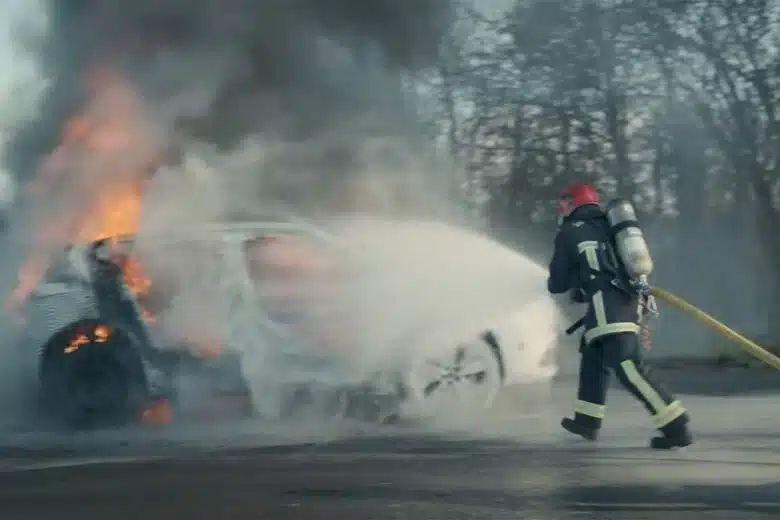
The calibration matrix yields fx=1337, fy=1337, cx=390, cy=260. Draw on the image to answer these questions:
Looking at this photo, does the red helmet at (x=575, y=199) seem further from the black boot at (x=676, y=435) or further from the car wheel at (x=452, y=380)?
the car wheel at (x=452, y=380)

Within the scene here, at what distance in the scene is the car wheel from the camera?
9484 millimetres

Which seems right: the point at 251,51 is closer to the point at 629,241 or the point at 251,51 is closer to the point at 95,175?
the point at 95,175

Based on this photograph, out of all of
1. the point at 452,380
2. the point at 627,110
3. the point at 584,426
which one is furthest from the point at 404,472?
the point at 627,110

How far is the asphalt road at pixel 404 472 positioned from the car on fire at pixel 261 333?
0.93ft

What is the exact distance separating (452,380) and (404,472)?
2.31m

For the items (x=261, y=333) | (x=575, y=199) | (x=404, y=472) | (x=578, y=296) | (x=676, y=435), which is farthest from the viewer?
(x=261, y=333)

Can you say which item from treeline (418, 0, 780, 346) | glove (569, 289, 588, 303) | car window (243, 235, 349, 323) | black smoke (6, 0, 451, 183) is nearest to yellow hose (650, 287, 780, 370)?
glove (569, 289, 588, 303)

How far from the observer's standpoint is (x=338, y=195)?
12.9 meters

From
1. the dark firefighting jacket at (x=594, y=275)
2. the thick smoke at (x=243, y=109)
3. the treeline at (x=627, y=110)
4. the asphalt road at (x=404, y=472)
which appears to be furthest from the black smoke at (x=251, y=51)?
the dark firefighting jacket at (x=594, y=275)

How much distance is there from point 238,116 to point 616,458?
625 cm

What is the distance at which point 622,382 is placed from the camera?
26.2 feet

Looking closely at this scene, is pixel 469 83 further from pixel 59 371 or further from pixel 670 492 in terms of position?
pixel 670 492

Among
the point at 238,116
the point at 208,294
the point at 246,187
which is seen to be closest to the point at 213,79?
the point at 238,116

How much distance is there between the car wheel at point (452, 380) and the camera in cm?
948
